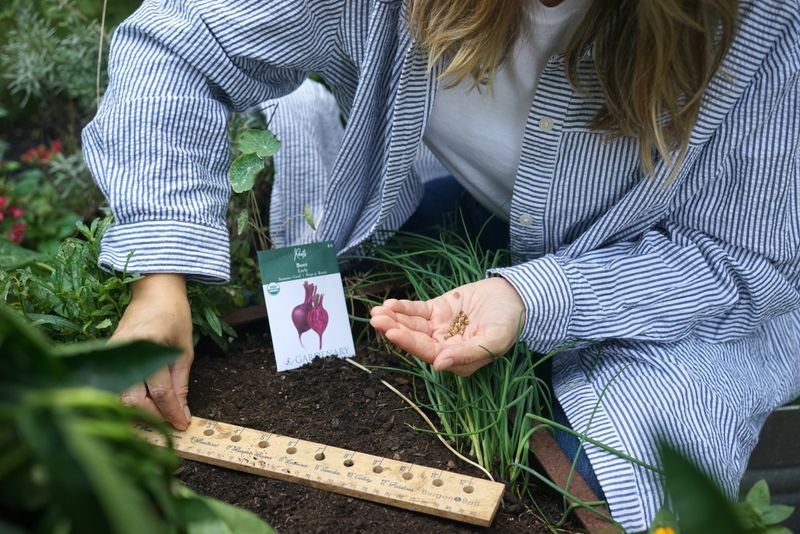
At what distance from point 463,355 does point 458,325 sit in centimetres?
10

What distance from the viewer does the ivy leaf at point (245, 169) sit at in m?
1.35

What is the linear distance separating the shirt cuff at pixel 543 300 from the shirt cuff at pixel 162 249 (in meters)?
0.47

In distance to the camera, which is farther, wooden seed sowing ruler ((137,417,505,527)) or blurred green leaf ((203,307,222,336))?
blurred green leaf ((203,307,222,336))

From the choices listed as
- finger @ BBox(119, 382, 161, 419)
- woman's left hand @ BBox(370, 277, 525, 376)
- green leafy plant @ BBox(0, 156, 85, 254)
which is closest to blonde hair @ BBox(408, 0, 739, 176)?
woman's left hand @ BBox(370, 277, 525, 376)

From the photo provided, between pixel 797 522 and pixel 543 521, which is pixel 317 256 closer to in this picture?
pixel 543 521

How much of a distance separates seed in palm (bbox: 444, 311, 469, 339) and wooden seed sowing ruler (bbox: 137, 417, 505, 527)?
0.69 feet

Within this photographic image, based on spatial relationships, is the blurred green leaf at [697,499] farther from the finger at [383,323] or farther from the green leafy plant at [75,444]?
the finger at [383,323]

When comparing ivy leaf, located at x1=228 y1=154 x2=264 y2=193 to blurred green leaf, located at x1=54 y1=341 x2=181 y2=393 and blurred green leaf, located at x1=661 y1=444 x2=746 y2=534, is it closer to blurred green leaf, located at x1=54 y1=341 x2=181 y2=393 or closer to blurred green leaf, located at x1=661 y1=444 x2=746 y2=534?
blurred green leaf, located at x1=54 y1=341 x2=181 y2=393

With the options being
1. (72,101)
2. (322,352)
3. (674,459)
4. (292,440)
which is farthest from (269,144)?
(72,101)

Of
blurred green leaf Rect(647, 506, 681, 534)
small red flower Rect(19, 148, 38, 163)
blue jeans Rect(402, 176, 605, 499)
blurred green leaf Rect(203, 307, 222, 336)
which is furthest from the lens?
small red flower Rect(19, 148, 38, 163)

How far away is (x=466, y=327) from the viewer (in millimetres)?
1207

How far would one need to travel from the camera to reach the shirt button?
1.37 meters

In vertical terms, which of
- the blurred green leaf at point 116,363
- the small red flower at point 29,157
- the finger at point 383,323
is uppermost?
the blurred green leaf at point 116,363

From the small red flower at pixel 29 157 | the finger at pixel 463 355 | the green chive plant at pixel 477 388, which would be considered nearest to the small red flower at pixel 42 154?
the small red flower at pixel 29 157
